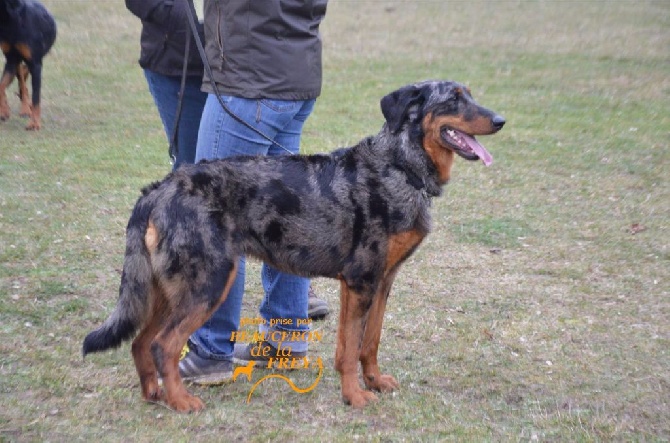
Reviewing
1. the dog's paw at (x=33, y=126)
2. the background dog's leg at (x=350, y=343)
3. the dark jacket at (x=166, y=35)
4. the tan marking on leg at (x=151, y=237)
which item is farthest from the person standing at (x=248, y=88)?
the dog's paw at (x=33, y=126)

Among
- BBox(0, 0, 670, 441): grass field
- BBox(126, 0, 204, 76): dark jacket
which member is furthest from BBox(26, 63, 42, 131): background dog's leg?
BBox(126, 0, 204, 76): dark jacket

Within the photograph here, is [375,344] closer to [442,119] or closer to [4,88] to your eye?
[442,119]

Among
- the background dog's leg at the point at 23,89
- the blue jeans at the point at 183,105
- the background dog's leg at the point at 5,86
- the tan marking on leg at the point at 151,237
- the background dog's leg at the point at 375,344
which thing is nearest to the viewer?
the tan marking on leg at the point at 151,237

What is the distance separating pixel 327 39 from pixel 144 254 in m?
15.2

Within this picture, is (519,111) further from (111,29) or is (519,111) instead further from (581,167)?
(111,29)

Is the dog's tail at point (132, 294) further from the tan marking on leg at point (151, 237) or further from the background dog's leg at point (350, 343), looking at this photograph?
the background dog's leg at point (350, 343)

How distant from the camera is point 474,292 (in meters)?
6.34

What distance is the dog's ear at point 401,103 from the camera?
437 centimetres

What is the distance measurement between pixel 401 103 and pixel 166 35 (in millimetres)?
1482

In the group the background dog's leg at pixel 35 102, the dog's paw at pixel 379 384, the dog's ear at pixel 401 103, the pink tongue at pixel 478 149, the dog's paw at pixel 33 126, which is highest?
the dog's ear at pixel 401 103

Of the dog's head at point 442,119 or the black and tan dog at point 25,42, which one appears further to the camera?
the black and tan dog at point 25,42

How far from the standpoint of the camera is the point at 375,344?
183 inches

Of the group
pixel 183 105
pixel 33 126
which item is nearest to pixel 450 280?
pixel 183 105

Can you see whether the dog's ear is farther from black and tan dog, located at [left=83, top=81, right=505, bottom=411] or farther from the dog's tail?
the dog's tail
